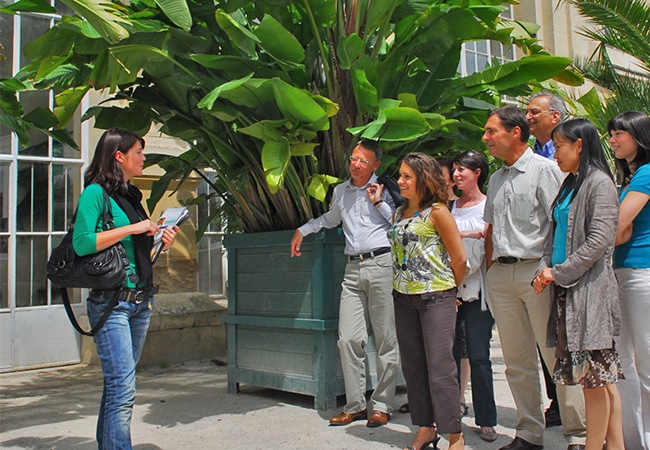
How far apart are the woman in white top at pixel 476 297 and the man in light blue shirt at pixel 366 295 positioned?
0.54m

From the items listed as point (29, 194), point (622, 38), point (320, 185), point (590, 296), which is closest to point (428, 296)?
point (590, 296)

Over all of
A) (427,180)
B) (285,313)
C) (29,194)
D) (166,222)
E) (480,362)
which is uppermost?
(29,194)

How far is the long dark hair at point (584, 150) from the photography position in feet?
12.1

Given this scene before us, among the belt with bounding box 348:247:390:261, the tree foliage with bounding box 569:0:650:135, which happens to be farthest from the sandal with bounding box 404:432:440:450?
the tree foliage with bounding box 569:0:650:135

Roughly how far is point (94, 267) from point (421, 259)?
6.10 ft

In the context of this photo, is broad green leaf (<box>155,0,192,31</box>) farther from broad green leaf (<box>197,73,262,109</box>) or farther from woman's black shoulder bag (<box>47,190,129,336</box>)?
woman's black shoulder bag (<box>47,190,129,336</box>)

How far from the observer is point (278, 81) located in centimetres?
457

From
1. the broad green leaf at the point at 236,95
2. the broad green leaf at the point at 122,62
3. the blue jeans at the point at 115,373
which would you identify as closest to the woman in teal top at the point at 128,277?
the blue jeans at the point at 115,373

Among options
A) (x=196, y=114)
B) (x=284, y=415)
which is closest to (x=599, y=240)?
(x=284, y=415)

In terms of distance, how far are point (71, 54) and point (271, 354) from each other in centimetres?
288

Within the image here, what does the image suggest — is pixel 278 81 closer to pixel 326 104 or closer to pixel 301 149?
pixel 326 104

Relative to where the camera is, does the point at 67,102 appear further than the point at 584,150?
Yes

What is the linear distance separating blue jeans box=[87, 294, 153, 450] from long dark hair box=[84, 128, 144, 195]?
0.62m

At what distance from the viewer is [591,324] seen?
137 inches
